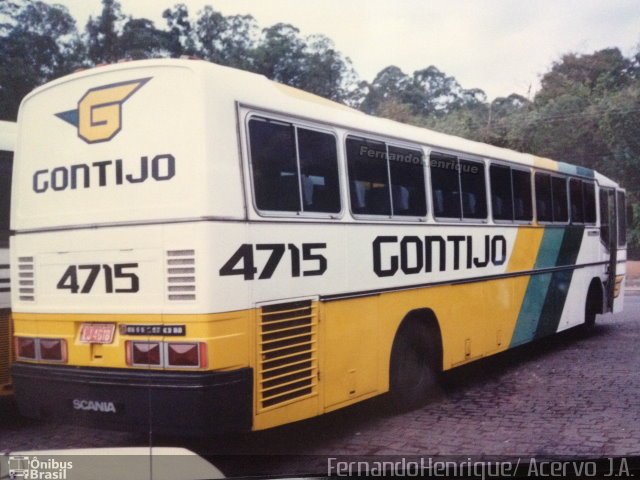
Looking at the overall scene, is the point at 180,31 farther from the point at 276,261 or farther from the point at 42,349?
the point at 42,349

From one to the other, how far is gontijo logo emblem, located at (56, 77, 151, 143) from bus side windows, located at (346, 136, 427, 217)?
1703 mm

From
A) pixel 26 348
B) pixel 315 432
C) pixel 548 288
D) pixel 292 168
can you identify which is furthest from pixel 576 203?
pixel 26 348

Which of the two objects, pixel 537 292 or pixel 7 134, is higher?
pixel 7 134

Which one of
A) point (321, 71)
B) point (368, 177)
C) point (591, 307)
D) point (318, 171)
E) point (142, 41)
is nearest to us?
point (142, 41)

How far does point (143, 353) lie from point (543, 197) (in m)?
5.70

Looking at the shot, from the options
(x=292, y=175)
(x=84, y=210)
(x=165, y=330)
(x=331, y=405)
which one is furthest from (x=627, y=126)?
(x=84, y=210)

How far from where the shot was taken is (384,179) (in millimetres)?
5520

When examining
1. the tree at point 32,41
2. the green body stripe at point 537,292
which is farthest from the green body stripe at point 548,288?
the tree at point 32,41

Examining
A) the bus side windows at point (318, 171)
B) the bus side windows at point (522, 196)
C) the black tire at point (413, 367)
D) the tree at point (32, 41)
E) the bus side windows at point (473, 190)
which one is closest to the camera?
the tree at point (32, 41)

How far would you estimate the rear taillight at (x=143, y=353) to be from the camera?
161 inches

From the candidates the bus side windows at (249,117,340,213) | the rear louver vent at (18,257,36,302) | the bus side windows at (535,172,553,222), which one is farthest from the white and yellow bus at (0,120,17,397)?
the bus side windows at (535,172,553,222)

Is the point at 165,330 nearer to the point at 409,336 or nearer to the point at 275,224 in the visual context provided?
the point at 275,224

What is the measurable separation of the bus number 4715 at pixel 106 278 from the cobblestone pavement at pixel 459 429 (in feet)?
3.20

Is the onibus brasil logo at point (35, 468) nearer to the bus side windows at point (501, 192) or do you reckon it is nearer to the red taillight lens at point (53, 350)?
the red taillight lens at point (53, 350)
